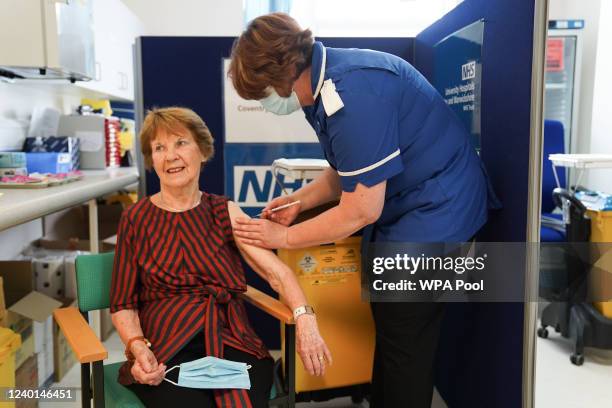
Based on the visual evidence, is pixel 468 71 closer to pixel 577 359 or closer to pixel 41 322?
pixel 577 359

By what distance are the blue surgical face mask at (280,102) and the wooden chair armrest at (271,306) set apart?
0.57 m

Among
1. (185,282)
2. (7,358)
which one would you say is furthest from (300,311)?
(7,358)

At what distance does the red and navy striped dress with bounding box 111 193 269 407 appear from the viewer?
5.31 feet

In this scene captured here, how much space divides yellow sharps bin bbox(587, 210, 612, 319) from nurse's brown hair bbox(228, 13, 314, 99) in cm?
134

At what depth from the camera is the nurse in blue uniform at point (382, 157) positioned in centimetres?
150

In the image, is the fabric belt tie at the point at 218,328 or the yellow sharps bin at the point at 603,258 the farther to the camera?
the yellow sharps bin at the point at 603,258

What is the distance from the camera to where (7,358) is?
174 cm

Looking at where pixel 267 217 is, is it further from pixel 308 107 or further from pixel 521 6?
pixel 521 6

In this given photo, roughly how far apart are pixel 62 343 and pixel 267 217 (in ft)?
4.55

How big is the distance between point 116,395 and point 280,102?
0.94 meters

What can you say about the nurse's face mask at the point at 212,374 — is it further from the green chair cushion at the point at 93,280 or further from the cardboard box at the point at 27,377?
the cardboard box at the point at 27,377

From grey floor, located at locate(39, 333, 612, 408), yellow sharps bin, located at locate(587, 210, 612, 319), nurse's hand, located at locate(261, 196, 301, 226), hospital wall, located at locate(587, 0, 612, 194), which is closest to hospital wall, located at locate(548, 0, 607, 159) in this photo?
hospital wall, located at locate(587, 0, 612, 194)

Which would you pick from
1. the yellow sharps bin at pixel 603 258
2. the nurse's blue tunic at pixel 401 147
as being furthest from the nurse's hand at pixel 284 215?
the yellow sharps bin at pixel 603 258

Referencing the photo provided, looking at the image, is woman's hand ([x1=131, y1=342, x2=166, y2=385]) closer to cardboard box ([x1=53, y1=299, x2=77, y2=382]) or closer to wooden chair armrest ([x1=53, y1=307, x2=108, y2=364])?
wooden chair armrest ([x1=53, y1=307, x2=108, y2=364])
